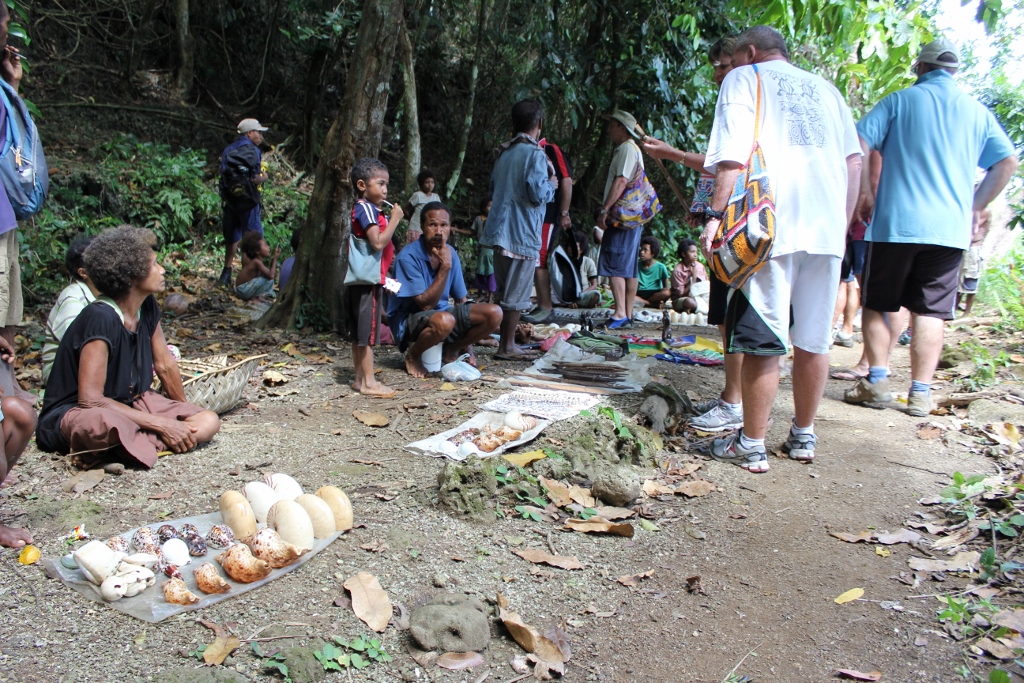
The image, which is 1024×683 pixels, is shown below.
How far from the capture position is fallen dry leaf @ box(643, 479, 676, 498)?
3.86 meters

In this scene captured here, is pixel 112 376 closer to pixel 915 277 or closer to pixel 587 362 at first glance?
pixel 587 362

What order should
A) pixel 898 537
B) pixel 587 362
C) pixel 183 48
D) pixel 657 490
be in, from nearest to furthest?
pixel 898 537 < pixel 657 490 < pixel 587 362 < pixel 183 48

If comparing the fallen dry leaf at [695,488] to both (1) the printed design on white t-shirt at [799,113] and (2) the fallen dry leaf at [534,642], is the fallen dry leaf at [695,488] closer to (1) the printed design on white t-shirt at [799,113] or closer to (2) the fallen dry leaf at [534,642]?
(2) the fallen dry leaf at [534,642]

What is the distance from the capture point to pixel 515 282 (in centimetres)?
659

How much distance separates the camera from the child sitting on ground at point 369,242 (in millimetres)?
5141

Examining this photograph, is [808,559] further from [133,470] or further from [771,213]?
[133,470]

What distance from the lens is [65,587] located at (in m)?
2.71

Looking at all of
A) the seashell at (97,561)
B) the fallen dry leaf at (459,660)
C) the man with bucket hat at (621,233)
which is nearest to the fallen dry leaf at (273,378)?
the seashell at (97,561)

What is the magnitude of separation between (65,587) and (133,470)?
3.67 ft

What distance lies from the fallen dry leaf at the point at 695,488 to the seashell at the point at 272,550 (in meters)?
1.92

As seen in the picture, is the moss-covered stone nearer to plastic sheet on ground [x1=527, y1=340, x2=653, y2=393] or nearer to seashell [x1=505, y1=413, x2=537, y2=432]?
seashell [x1=505, y1=413, x2=537, y2=432]

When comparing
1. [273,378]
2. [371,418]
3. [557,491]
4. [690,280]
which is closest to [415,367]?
→ [273,378]

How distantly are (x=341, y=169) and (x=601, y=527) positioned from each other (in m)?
4.52

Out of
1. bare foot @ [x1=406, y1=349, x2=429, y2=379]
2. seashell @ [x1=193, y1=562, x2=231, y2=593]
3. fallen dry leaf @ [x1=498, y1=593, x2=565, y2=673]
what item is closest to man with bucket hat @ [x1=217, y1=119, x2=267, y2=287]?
bare foot @ [x1=406, y1=349, x2=429, y2=379]
